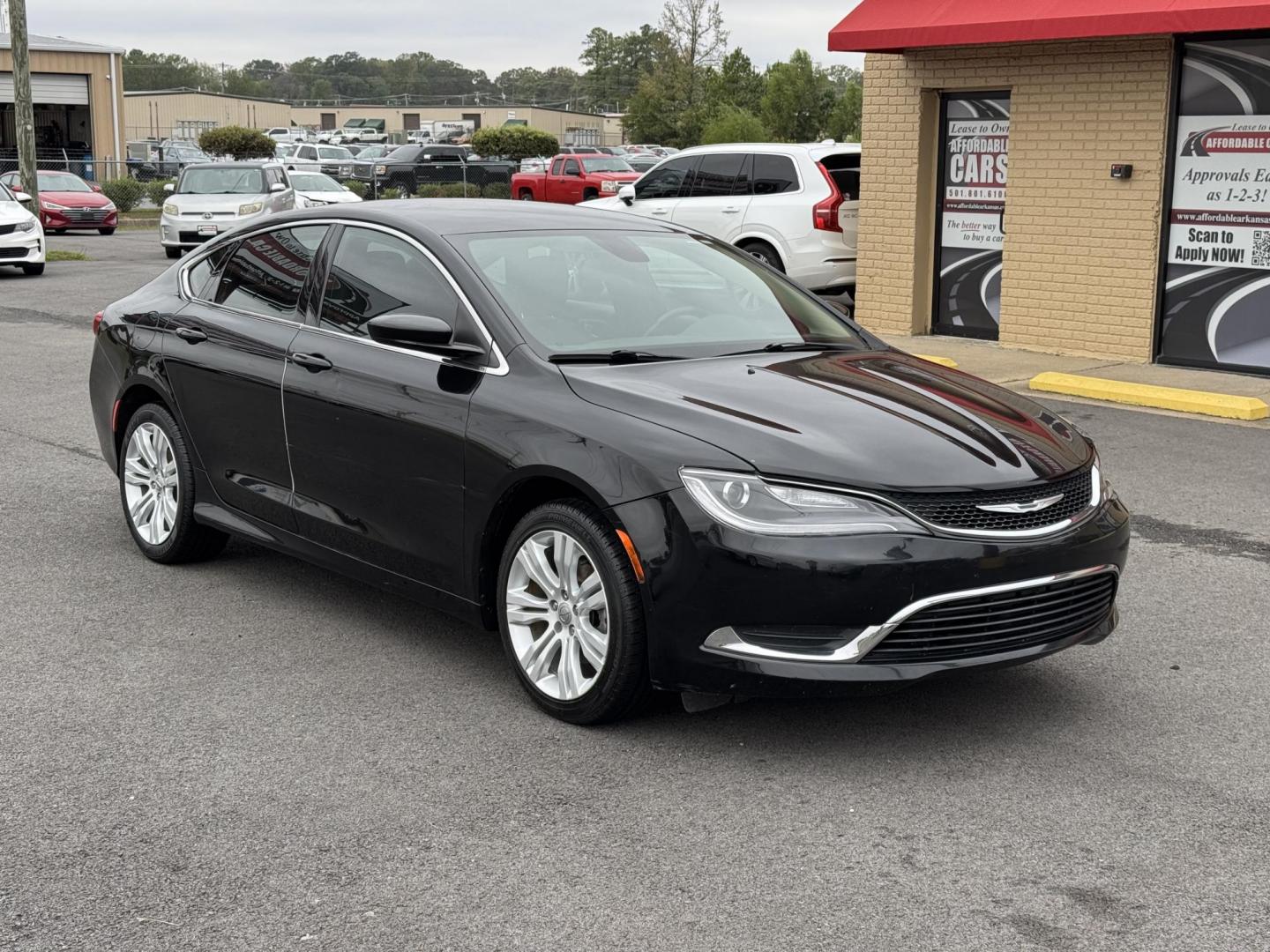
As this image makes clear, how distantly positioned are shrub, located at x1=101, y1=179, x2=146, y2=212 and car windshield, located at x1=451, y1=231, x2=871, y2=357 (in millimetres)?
37162

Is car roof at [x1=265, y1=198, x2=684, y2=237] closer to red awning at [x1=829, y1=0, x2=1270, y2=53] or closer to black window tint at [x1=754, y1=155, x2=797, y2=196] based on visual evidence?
red awning at [x1=829, y1=0, x2=1270, y2=53]

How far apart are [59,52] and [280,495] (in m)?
50.5

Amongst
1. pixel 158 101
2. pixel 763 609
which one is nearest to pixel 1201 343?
pixel 763 609

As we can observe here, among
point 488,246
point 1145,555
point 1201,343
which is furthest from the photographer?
point 1201,343

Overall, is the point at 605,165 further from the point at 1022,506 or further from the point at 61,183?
the point at 1022,506

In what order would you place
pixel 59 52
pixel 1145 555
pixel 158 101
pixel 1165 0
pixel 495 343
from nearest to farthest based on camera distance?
pixel 495 343
pixel 1145 555
pixel 1165 0
pixel 59 52
pixel 158 101

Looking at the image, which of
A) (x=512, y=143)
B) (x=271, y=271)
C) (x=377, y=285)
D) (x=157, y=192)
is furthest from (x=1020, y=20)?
(x=512, y=143)

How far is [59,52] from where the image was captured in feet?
168

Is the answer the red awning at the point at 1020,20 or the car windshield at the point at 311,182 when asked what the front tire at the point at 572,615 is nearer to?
the red awning at the point at 1020,20

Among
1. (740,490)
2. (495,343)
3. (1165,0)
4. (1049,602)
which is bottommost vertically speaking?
(1049,602)

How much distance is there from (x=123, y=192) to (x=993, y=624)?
1558 inches

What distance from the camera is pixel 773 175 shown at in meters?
16.7

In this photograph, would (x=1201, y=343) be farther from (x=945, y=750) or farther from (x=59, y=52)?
(x=59, y=52)

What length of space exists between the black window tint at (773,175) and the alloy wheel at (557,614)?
40.1 ft
